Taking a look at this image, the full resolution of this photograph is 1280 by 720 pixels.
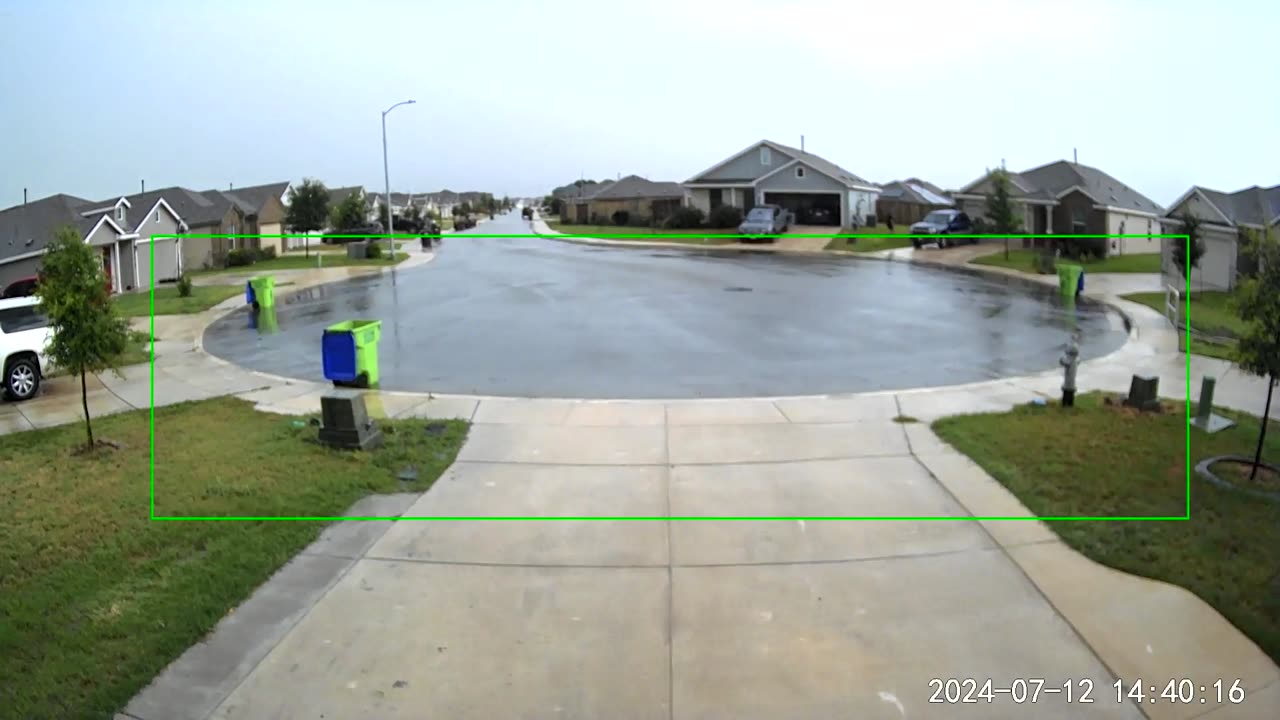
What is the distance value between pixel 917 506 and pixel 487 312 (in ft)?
59.0

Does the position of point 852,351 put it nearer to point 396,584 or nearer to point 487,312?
point 487,312

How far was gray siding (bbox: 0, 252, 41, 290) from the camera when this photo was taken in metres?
34.3

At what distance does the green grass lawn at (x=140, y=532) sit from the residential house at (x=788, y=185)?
181ft

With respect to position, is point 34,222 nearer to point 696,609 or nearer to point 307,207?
point 307,207

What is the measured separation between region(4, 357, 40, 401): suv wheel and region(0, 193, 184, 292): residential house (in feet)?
57.7

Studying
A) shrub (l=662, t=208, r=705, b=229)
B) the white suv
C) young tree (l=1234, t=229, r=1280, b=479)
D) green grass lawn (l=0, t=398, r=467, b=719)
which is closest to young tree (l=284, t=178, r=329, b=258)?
shrub (l=662, t=208, r=705, b=229)

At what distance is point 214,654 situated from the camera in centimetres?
586

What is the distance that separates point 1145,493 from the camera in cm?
853

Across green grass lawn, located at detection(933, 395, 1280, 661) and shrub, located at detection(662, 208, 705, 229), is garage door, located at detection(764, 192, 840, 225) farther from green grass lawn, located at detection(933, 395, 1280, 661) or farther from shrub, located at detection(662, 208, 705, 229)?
green grass lawn, located at detection(933, 395, 1280, 661)

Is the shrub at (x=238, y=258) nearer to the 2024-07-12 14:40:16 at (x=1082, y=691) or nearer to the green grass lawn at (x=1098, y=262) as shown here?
the green grass lawn at (x=1098, y=262)

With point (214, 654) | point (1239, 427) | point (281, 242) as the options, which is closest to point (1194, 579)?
point (1239, 427)

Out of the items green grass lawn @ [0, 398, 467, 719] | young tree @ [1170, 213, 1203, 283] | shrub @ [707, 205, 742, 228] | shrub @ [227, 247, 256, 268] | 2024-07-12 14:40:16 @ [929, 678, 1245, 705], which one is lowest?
2024-07-12 14:40:16 @ [929, 678, 1245, 705]

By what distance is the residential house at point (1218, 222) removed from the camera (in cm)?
2689

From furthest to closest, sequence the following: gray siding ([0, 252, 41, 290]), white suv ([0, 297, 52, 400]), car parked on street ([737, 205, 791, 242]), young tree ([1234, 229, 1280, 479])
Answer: car parked on street ([737, 205, 791, 242]), gray siding ([0, 252, 41, 290]), white suv ([0, 297, 52, 400]), young tree ([1234, 229, 1280, 479])
